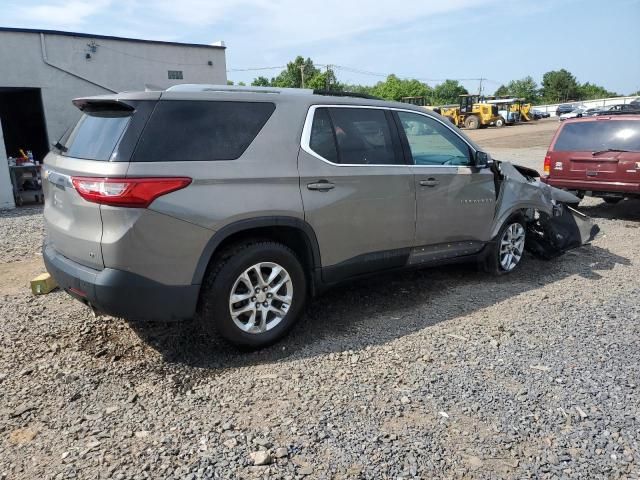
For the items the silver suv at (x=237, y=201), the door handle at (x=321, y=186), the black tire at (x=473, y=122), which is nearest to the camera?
the silver suv at (x=237, y=201)

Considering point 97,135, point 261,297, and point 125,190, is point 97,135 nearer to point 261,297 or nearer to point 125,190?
point 125,190

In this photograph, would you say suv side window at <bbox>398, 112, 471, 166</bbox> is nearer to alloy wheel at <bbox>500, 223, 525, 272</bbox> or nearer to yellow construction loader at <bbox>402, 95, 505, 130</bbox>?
alloy wheel at <bbox>500, 223, 525, 272</bbox>

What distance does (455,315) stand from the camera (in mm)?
4621

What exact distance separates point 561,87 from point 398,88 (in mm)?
35129

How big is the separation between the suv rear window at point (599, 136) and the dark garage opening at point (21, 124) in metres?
13.3

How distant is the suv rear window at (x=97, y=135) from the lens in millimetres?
3314

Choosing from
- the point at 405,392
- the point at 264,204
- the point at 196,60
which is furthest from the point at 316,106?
the point at 196,60

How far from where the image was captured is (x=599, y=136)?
8.66 metres

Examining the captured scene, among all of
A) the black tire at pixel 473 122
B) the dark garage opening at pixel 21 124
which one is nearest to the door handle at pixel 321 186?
the dark garage opening at pixel 21 124

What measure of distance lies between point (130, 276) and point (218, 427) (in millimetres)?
1043

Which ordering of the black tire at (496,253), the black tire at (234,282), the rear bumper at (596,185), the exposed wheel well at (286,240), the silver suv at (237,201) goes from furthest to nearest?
1. the rear bumper at (596,185)
2. the black tire at (496,253)
3. the exposed wheel well at (286,240)
4. the black tire at (234,282)
5. the silver suv at (237,201)

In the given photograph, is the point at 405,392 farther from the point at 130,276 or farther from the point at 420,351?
the point at 130,276

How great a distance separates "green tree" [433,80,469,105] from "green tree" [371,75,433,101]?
7.43ft

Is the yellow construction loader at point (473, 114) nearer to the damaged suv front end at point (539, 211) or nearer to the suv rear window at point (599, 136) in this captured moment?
the suv rear window at point (599, 136)
